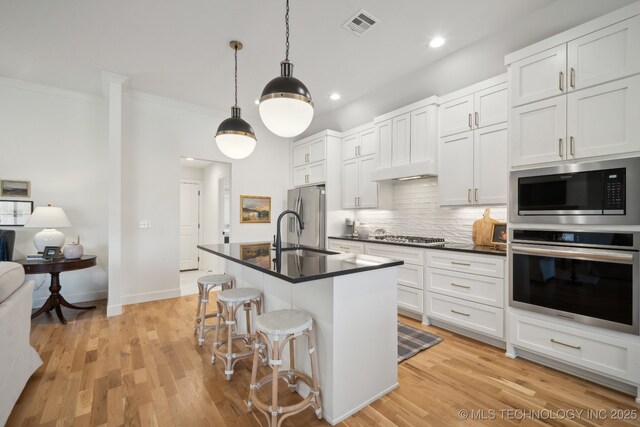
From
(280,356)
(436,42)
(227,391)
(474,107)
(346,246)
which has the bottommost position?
(227,391)

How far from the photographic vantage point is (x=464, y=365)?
233 centimetres

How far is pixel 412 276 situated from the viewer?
329cm

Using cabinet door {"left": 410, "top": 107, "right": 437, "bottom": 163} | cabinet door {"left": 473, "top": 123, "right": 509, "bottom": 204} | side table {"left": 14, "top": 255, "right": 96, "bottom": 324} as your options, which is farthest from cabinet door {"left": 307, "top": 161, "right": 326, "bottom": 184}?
side table {"left": 14, "top": 255, "right": 96, "bottom": 324}

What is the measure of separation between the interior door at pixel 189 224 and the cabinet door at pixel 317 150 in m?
3.27

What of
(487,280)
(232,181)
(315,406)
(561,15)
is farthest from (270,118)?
(232,181)

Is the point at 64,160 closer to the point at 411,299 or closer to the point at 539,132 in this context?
the point at 411,299

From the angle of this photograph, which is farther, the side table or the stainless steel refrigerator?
the stainless steel refrigerator

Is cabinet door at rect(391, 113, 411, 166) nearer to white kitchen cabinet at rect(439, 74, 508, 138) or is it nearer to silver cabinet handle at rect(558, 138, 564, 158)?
white kitchen cabinet at rect(439, 74, 508, 138)

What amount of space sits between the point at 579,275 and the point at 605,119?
1125mm

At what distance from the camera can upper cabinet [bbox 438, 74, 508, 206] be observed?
110 inches

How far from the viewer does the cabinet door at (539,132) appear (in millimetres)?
2203

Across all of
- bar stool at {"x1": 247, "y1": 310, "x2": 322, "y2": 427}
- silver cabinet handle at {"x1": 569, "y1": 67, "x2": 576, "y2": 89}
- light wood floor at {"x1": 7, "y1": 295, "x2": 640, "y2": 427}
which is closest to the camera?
bar stool at {"x1": 247, "y1": 310, "x2": 322, "y2": 427}

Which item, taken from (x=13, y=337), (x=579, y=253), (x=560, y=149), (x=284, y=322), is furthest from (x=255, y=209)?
(x=579, y=253)

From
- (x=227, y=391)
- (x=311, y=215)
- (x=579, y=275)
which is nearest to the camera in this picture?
(x=227, y=391)
